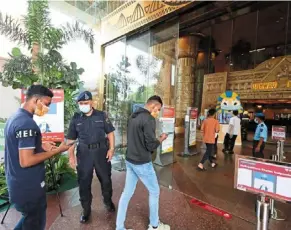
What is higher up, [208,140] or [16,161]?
[16,161]

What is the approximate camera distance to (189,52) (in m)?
10.9

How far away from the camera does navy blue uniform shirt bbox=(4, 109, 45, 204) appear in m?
1.46

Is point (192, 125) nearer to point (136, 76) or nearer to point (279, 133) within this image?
point (136, 76)

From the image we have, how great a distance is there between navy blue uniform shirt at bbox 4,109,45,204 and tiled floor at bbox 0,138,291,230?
1.07 meters

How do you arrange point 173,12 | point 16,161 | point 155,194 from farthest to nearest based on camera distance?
point 173,12
point 155,194
point 16,161

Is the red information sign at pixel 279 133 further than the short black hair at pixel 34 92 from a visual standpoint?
Yes

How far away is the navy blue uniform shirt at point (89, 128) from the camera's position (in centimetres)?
239

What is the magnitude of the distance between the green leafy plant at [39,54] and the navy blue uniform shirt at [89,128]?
1.05 meters

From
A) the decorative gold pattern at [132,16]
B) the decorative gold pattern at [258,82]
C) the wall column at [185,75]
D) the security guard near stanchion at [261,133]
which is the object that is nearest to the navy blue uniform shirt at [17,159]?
the decorative gold pattern at [132,16]

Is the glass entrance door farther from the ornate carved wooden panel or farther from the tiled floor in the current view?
the ornate carved wooden panel

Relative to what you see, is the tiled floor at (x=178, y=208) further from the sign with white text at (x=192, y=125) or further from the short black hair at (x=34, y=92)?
the sign with white text at (x=192, y=125)

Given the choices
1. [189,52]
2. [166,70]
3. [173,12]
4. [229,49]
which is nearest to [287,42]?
[229,49]

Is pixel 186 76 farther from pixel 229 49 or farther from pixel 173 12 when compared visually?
pixel 173 12

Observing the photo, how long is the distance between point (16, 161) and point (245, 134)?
1084 cm
